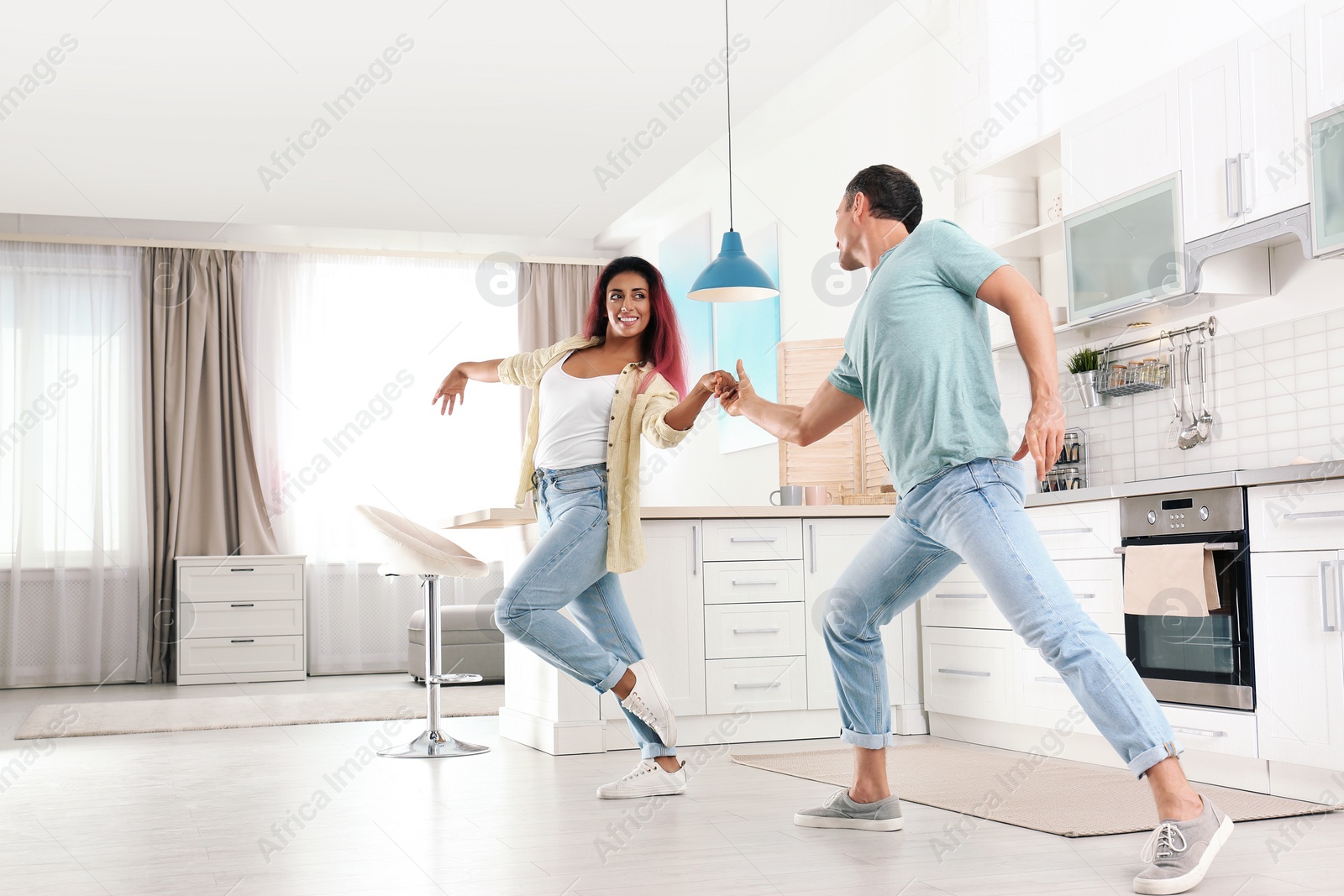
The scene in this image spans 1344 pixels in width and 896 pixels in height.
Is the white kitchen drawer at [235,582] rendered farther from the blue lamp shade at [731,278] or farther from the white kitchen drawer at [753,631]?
the white kitchen drawer at [753,631]

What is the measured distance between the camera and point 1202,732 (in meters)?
3.16

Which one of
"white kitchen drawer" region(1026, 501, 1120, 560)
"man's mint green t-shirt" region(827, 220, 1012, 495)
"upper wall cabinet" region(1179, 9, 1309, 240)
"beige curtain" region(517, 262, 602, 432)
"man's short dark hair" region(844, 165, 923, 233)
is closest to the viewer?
"man's mint green t-shirt" region(827, 220, 1012, 495)

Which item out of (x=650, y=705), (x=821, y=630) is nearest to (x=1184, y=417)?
(x=821, y=630)

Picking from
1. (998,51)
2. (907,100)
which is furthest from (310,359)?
(998,51)

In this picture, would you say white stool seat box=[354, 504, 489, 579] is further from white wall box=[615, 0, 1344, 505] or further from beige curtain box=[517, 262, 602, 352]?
beige curtain box=[517, 262, 602, 352]

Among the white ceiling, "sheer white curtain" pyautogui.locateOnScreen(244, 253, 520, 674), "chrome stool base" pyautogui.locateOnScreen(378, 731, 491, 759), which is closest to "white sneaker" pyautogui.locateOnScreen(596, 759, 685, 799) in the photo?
"chrome stool base" pyautogui.locateOnScreen(378, 731, 491, 759)

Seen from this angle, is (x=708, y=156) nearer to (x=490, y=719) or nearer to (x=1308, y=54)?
(x=490, y=719)

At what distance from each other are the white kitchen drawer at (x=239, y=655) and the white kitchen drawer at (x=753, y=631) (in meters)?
4.35

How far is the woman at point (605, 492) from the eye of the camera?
299cm

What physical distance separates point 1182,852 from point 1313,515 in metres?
1.18

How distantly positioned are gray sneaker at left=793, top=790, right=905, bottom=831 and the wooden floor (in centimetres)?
3

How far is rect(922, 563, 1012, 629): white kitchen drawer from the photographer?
4020 mm

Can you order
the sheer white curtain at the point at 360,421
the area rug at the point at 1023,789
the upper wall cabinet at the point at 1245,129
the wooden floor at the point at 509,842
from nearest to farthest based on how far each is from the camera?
the wooden floor at the point at 509,842 < the area rug at the point at 1023,789 < the upper wall cabinet at the point at 1245,129 < the sheer white curtain at the point at 360,421

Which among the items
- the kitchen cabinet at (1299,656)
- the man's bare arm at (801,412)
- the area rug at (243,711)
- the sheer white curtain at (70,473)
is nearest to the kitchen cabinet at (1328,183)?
the kitchen cabinet at (1299,656)
